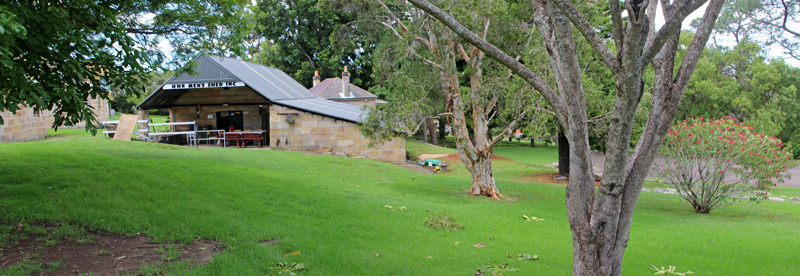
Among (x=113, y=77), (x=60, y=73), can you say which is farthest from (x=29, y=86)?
(x=113, y=77)

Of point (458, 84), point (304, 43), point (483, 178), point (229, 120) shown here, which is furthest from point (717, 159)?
point (304, 43)

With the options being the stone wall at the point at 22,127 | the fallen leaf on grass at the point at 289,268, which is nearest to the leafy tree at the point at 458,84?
the fallen leaf on grass at the point at 289,268

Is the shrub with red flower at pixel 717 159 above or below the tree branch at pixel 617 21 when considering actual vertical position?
below

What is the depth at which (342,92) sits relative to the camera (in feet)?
132

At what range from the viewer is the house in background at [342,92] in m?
39.5

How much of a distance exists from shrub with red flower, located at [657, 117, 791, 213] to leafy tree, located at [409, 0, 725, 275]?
952 cm

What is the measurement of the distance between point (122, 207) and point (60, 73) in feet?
7.11

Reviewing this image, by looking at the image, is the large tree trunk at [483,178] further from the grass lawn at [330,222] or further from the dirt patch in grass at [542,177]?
the dirt patch in grass at [542,177]

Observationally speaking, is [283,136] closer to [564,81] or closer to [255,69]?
[255,69]

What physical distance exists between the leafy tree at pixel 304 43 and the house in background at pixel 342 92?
8.59 ft

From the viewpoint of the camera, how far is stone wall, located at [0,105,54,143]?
1927 centimetres

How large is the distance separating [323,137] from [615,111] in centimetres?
2051

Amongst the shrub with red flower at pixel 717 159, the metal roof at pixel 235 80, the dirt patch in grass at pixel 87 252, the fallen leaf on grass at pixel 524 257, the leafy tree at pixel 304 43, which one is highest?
the leafy tree at pixel 304 43

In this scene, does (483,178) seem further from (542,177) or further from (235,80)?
(235,80)
